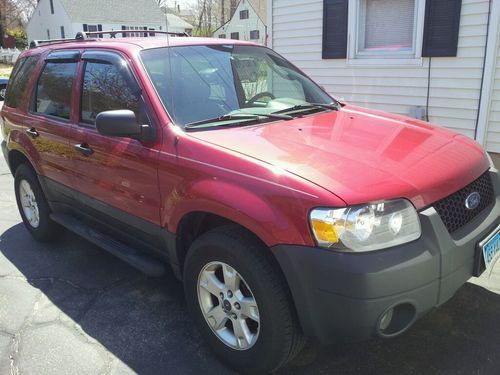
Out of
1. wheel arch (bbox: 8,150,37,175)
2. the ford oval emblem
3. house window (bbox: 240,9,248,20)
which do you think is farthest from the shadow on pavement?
house window (bbox: 240,9,248,20)

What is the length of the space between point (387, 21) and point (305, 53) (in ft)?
5.02

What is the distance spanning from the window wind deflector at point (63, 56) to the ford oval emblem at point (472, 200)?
295 centimetres

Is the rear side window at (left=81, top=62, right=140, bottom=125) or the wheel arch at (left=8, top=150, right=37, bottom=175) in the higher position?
the rear side window at (left=81, top=62, right=140, bottom=125)

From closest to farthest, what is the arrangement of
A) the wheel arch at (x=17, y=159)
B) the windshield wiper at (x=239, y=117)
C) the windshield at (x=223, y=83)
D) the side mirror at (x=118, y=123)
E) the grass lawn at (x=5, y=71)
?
the side mirror at (x=118, y=123)
the windshield wiper at (x=239, y=117)
the windshield at (x=223, y=83)
the wheel arch at (x=17, y=159)
the grass lawn at (x=5, y=71)

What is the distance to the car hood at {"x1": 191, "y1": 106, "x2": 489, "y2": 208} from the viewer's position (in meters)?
2.21

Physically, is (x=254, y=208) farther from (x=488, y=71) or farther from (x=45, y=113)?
(x=488, y=71)

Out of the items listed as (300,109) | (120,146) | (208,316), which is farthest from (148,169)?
(300,109)

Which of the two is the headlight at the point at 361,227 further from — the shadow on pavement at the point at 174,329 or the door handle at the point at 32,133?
the door handle at the point at 32,133

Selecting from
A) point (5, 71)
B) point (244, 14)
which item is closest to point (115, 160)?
point (5, 71)

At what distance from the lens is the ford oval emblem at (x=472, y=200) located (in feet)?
8.27

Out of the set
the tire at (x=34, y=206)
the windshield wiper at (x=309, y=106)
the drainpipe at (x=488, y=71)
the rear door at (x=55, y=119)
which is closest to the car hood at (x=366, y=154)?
the windshield wiper at (x=309, y=106)

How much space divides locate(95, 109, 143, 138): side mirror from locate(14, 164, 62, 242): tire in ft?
6.35

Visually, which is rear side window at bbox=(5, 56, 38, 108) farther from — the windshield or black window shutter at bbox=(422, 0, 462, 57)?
black window shutter at bbox=(422, 0, 462, 57)

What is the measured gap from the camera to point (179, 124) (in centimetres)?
285
